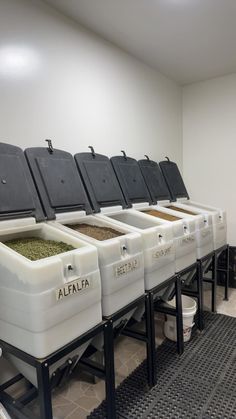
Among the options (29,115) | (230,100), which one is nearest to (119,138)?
(29,115)

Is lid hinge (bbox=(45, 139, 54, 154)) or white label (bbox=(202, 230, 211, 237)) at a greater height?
lid hinge (bbox=(45, 139, 54, 154))

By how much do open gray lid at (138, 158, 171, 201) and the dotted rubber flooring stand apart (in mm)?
1444

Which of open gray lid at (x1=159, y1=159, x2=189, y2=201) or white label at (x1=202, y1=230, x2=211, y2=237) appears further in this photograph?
open gray lid at (x1=159, y1=159, x2=189, y2=201)

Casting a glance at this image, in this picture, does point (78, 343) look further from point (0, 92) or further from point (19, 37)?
point (19, 37)

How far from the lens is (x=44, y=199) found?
1.86 m

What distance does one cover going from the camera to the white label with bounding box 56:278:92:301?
124cm

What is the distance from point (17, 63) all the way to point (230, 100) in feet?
9.67

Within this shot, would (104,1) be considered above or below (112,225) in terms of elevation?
above

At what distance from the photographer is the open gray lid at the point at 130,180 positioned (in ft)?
8.70

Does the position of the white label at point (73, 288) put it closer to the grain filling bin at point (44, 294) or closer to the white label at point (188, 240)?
the grain filling bin at point (44, 294)

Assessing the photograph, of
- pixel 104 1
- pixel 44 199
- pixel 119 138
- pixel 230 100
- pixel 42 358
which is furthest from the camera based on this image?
pixel 230 100

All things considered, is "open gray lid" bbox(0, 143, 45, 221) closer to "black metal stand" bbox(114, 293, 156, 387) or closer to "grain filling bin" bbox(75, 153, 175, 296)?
"grain filling bin" bbox(75, 153, 175, 296)

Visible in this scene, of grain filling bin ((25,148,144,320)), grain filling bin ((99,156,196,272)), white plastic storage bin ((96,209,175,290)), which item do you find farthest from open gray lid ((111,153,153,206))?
grain filling bin ((25,148,144,320))

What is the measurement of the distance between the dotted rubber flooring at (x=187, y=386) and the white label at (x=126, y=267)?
913 mm
